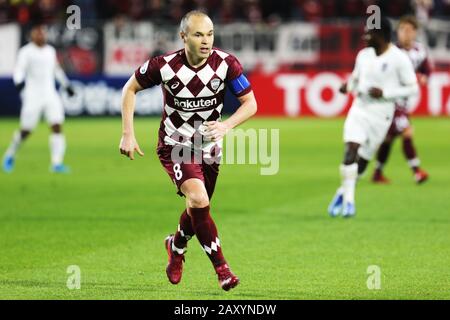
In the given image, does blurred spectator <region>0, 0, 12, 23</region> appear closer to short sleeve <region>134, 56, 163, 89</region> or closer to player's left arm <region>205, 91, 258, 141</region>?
short sleeve <region>134, 56, 163, 89</region>

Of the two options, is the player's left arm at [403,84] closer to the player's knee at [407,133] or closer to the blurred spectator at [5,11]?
the player's knee at [407,133]

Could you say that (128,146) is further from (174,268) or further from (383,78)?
(383,78)

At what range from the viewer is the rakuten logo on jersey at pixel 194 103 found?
835 centimetres

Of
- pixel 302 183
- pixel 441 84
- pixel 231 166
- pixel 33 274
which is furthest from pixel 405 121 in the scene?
pixel 441 84

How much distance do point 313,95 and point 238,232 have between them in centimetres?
1836

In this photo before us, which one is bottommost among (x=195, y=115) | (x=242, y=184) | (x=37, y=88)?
(x=242, y=184)

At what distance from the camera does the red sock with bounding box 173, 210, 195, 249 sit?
8.66 meters

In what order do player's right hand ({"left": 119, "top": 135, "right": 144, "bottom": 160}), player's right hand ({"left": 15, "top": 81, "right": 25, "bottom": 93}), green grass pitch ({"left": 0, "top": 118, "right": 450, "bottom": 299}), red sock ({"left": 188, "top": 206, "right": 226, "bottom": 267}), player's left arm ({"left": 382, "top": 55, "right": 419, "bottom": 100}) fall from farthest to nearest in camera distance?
player's right hand ({"left": 15, "top": 81, "right": 25, "bottom": 93}) → player's left arm ({"left": 382, "top": 55, "right": 419, "bottom": 100}) → green grass pitch ({"left": 0, "top": 118, "right": 450, "bottom": 299}) → red sock ({"left": 188, "top": 206, "right": 226, "bottom": 267}) → player's right hand ({"left": 119, "top": 135, "right": 144, "bottom": 160})

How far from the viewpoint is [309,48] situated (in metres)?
29.4

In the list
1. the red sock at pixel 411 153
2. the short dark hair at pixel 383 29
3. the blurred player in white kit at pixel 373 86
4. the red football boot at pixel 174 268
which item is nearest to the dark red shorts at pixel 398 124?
the red sock at pixel 411 153

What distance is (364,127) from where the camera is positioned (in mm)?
12977

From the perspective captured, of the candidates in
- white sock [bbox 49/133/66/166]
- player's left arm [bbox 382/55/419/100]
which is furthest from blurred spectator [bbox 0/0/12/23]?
player's left arm [bbox 382/55/419/100]

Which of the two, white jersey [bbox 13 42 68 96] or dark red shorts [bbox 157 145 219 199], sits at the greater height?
dark red shorts [bbox 157 145 219 199]

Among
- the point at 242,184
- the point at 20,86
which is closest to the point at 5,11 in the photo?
the point at 20,86
